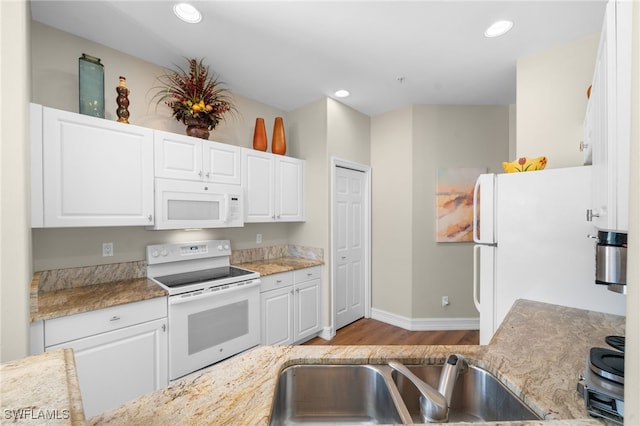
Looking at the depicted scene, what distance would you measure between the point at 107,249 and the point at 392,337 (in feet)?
9.88

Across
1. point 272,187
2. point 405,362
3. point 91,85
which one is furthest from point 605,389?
point 91,85

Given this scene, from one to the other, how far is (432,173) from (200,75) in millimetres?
2774

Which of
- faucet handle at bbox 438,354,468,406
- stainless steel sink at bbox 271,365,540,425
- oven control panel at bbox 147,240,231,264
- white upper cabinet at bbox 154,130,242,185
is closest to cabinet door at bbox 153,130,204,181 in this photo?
white upper cabinet at bbox 154,130,242,185

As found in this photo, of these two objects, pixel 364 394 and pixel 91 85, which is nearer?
pixel 364 394

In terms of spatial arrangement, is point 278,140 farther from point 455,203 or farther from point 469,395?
point 469,395

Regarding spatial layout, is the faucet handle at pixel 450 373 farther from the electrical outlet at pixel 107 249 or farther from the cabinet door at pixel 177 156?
the electrical outlet at pixel 107 249

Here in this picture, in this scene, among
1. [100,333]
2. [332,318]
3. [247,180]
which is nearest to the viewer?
[100,333]

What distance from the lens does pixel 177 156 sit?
7.68ft

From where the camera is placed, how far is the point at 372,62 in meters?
2.50

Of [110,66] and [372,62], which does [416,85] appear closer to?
[372,62]

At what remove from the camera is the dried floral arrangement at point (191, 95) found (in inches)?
94.0

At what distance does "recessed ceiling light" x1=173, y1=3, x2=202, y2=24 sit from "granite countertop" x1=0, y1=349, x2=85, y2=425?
2.01 meters

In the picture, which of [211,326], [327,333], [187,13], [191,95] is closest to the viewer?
[187,13]

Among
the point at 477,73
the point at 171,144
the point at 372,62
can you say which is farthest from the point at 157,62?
the point at 477,73
